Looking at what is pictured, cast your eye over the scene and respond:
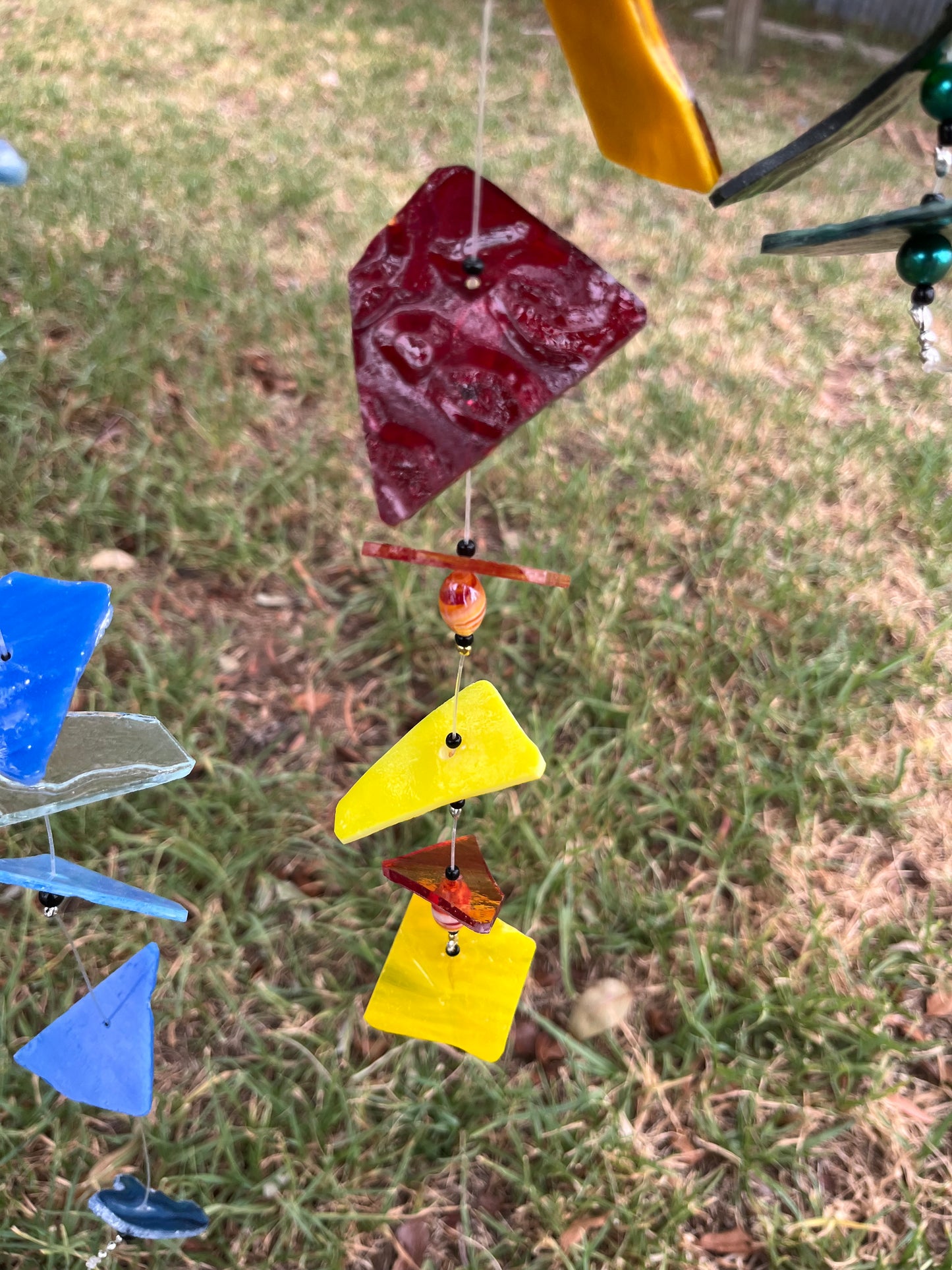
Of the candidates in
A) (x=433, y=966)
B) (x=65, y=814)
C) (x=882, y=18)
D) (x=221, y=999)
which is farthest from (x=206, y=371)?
(x=882, y=18)

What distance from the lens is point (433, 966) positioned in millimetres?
920

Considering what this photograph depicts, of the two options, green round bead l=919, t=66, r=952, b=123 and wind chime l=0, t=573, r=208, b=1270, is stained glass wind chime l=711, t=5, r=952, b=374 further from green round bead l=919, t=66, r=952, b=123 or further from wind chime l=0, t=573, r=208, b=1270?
wind chime l=0, t=573, r=208, b=1270

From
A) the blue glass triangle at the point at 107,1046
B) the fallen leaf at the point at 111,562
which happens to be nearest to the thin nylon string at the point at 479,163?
the blue glass triangle at the point at 107,1046

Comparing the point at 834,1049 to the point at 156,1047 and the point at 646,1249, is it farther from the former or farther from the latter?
the point at 156,1047

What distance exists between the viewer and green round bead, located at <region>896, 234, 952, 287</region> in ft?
1.97

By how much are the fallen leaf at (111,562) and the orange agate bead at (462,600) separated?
36.7 inches

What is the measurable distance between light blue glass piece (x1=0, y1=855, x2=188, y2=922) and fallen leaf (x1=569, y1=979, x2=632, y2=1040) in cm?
64

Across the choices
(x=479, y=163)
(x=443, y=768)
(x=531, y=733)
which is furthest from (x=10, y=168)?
(x=531, y=733)

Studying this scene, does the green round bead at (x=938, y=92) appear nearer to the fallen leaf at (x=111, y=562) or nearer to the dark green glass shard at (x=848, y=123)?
the dark green glass shard at (x=848, y=123)

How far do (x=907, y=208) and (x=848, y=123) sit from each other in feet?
0.21

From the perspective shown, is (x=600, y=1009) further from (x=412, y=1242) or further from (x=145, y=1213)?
(x=145, y=1213)

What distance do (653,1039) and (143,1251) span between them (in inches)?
23.3

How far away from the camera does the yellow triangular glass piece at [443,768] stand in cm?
72

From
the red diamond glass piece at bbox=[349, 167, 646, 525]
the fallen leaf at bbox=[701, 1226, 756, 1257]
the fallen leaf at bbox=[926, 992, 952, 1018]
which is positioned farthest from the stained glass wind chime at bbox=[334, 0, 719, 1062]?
the fallen leaf at bbox=[926, 992, 952, 1018]
